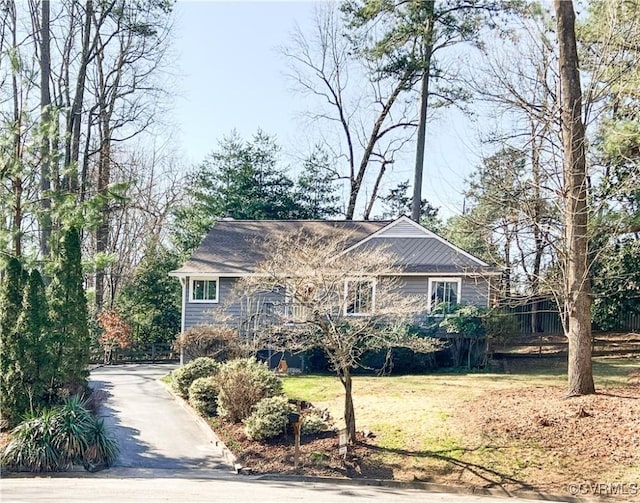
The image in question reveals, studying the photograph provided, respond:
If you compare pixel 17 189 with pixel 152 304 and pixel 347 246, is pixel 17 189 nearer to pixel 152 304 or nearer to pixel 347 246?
pixel 347 246

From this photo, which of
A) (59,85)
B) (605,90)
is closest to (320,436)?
(605,90)

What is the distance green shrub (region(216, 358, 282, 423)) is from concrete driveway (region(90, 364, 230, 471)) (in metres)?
0.73

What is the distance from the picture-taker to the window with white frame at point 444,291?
73.3 feet

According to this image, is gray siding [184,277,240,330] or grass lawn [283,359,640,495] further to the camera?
gray siding [184,277,240,330]

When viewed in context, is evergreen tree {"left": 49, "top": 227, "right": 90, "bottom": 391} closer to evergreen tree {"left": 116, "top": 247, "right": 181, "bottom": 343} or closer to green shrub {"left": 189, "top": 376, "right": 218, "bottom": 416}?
green shrub {"left": 189, "top": 376, "right": 218, "bottom": 416}

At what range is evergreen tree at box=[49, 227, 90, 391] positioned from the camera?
45.6ft

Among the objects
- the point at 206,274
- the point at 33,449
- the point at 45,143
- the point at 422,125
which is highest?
the point at 422,125

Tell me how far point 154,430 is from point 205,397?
180 cm

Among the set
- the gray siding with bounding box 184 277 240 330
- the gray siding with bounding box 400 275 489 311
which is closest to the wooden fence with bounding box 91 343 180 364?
the gray siding with bounding box 184 277 240 330

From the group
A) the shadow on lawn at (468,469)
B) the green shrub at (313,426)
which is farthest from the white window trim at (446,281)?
the shadow on lawn at (468,469)

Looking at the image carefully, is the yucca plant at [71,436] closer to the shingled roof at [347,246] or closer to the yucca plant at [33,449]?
the yucca plant at [33,449]

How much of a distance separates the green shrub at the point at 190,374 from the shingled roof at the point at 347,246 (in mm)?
6170

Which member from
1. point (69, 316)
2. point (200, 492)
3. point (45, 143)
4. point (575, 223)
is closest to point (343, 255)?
point (575, 223)

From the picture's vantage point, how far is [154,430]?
1395 centimetres
